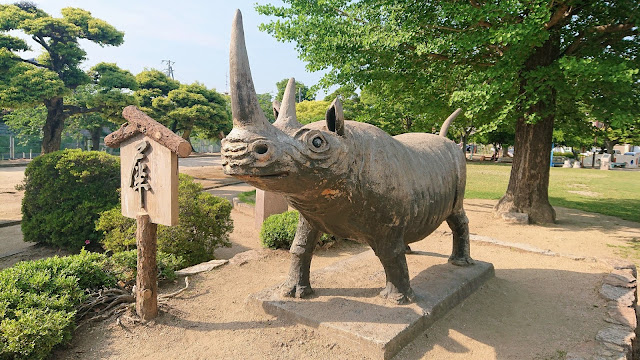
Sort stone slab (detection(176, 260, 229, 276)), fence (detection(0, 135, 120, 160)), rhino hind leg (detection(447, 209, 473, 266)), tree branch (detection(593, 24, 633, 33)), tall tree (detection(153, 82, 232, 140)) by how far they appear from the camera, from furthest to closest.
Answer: fence (detection(0, 135, 120, 160)) < tall tree (detection(153, 82, 232, 140)) < tree branch (detection(593, 24, 633, 33)) < stone slab (detection(176, 260, 229, 276)) < rhino hind leg (detection(447, 209, 473, 266))

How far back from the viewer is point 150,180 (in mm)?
3650

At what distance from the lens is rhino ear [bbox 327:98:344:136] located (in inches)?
108

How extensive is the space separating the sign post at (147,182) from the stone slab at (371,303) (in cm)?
112

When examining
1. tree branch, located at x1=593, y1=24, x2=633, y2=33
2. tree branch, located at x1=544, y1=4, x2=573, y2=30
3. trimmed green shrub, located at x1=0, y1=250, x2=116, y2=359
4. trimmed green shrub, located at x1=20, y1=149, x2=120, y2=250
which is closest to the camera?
trimmed green shrub, located at x1=0, y1=250, x2=116, y2=359

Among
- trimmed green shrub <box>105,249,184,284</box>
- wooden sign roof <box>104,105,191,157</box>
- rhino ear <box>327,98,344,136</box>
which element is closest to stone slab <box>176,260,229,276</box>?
trimmed green shrub <box>105,249,184,284</box>

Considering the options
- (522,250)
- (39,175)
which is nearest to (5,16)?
(39,175)

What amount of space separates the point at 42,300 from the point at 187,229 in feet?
9.87

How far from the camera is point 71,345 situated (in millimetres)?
3371

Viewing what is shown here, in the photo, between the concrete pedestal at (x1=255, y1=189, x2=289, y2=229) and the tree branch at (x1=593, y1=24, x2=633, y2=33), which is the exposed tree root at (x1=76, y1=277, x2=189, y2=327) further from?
the tree branch at (x1=593, y1=24, x2=633, y2=33)

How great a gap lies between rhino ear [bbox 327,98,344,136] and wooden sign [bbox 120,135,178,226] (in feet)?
5.14

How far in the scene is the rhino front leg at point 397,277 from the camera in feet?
11.9

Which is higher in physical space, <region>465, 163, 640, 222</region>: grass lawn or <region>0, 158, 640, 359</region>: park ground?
<region>465, 163, 640, 222</region>: grass lawn

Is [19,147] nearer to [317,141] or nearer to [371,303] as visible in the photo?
[371,303]

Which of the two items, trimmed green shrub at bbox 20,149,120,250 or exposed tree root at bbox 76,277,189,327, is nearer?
exposed tree root at bbox 76,277,189,327
